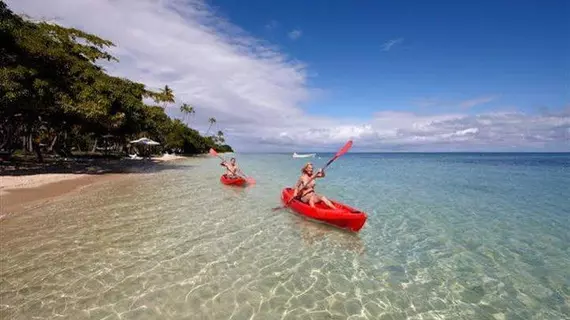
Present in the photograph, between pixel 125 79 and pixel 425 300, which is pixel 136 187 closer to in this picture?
pixel 125 79

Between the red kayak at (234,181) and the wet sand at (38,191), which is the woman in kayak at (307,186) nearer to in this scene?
the red kayak at (234,181)

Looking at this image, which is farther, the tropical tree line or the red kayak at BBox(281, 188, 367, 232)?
the tropical tree line

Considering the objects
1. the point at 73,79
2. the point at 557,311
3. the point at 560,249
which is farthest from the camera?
the point at 73,79

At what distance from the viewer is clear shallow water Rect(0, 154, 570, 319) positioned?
18.9ft

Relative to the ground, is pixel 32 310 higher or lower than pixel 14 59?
lower

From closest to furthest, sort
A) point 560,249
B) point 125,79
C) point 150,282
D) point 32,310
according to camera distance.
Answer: point 32,310 < point 150,282 < point 560,249 < point 125,79

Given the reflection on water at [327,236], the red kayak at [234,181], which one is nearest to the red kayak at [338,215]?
the reflection on water at [327,236]

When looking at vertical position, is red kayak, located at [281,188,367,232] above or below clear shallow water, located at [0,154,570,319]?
above

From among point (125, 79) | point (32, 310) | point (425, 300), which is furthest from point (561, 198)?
point (125, 79)

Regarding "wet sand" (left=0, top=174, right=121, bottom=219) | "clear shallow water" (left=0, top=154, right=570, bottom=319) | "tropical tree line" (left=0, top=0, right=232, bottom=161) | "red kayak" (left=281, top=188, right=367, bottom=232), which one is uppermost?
"tropical tree line" (left=0, top=0, right=232, bottom=161)

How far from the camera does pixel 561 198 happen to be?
19.0 m

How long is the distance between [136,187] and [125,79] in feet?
52.1

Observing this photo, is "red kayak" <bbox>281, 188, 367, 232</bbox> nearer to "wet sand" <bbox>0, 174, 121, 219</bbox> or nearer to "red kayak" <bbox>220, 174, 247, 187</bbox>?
"red kayak" <bbox>220, 174, 247, 187</bbox>

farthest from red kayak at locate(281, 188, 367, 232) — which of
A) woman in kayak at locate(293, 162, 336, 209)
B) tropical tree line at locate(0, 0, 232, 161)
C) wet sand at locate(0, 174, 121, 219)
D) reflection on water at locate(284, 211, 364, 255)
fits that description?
tropical tree line at locate(0, 0, 232, 161)
